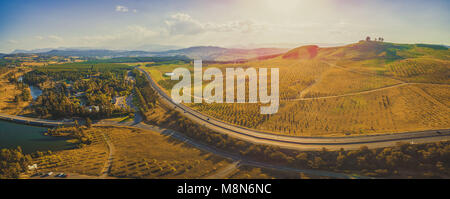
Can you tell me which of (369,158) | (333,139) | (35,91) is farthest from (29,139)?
(369,158)

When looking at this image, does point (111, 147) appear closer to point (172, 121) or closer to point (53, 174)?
point (53, 174)

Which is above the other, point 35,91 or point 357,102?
point 35,91

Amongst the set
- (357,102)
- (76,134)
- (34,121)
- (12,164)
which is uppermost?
(357,102)

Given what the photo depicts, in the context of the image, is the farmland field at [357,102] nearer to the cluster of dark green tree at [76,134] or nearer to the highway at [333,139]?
the highway at [333,139]

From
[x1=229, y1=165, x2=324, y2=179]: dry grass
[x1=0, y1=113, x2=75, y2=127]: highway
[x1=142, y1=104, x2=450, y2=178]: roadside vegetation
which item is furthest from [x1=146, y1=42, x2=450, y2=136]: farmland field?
[x1=0, y1=113, x2=75, y2=127]: highway

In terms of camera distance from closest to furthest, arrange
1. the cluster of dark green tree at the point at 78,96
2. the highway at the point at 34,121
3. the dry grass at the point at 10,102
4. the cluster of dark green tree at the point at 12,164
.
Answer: the cluster of dark green tree at the point at 12,164 → the highway at the point at 34,121 → the cluster of dark green tree at the point at 78,96 → the dry grass at the point at 10,102

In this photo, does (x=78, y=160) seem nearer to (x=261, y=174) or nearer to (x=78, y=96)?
(x=261, y=174)

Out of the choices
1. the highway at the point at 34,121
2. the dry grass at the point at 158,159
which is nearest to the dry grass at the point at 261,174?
the dry grass at the point at 158,159
